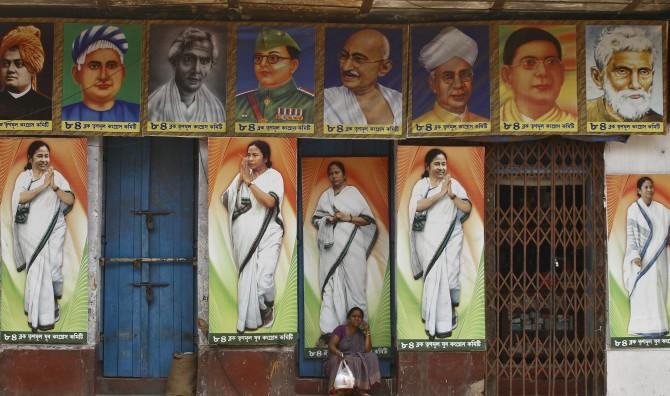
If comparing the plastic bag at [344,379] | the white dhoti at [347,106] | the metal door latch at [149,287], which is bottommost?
the plastic bag at [344,379]

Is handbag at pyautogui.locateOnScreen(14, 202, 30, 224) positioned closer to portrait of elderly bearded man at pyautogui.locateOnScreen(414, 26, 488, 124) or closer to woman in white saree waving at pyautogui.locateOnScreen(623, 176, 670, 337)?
portrait of elderly bearded man at pyautogui.locateOnScreen(414, 26, 488, 124)

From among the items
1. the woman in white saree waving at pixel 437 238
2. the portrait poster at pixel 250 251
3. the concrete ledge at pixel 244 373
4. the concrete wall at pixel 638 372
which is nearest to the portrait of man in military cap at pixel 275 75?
the portrait poster at pixel 250 251

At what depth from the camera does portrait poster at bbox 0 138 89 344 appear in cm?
899

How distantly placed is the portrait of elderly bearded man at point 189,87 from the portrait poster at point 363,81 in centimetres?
111

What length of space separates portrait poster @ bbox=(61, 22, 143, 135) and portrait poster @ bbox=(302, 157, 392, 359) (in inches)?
74.8

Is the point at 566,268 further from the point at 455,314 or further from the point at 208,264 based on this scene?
the point at 208,264

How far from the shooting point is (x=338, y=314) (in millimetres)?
9594

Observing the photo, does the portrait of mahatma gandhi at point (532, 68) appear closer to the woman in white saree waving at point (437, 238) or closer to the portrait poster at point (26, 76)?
the woman in white saree waving at point (437, 238)

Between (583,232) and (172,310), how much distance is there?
4248mm

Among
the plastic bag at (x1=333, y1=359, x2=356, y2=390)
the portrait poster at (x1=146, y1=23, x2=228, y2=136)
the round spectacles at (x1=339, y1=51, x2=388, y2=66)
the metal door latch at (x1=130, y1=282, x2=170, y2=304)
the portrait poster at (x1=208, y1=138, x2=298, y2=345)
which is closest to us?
the plastic bag at (x1=333, y1=359, x2=356, y2=390)

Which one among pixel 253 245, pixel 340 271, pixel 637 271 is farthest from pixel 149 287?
pixel 637 271

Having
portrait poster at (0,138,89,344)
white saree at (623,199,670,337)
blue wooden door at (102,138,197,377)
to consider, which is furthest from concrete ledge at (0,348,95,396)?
white saree at (623,199,670,337)

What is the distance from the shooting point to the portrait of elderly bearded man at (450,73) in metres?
9.16

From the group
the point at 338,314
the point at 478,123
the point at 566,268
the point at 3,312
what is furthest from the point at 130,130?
the point at 566,268
